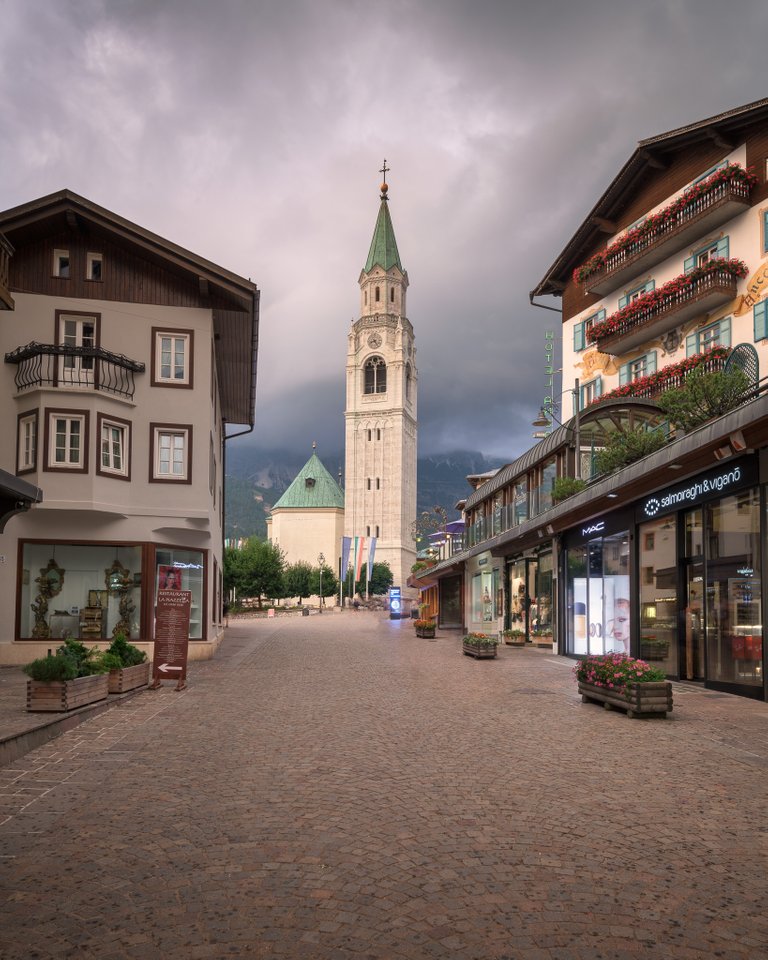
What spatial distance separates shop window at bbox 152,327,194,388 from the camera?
87.8 ft

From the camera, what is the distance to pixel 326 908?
17.4ft

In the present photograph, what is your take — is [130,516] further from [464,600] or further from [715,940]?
[464,600]

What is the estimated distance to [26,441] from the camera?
995 inches

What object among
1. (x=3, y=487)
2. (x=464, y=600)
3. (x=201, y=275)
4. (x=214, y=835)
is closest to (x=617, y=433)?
(x=201, y=275)

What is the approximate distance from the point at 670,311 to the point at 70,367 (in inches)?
707

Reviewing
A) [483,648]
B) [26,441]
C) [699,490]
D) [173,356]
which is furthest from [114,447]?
[699,490]

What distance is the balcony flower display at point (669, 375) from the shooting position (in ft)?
88.1

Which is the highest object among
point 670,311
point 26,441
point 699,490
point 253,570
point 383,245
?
point 383,245

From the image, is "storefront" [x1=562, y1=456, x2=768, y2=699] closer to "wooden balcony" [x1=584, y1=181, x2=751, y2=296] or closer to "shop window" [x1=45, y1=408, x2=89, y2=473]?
"wooden balcony" [x1=584, y1=181, x2=751, y2=296]

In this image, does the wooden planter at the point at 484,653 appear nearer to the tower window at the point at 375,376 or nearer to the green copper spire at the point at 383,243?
the tower window at the point at 375,376

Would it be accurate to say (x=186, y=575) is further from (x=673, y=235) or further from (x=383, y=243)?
(x=383, y=243)

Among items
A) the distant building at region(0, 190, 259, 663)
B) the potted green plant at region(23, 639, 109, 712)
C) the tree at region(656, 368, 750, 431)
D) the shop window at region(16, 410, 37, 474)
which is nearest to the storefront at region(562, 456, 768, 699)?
the tree at region(656, 368, 750, 431)

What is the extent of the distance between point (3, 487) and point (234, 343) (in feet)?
58.6

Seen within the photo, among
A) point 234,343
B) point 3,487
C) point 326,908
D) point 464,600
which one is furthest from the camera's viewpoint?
point 464,600
